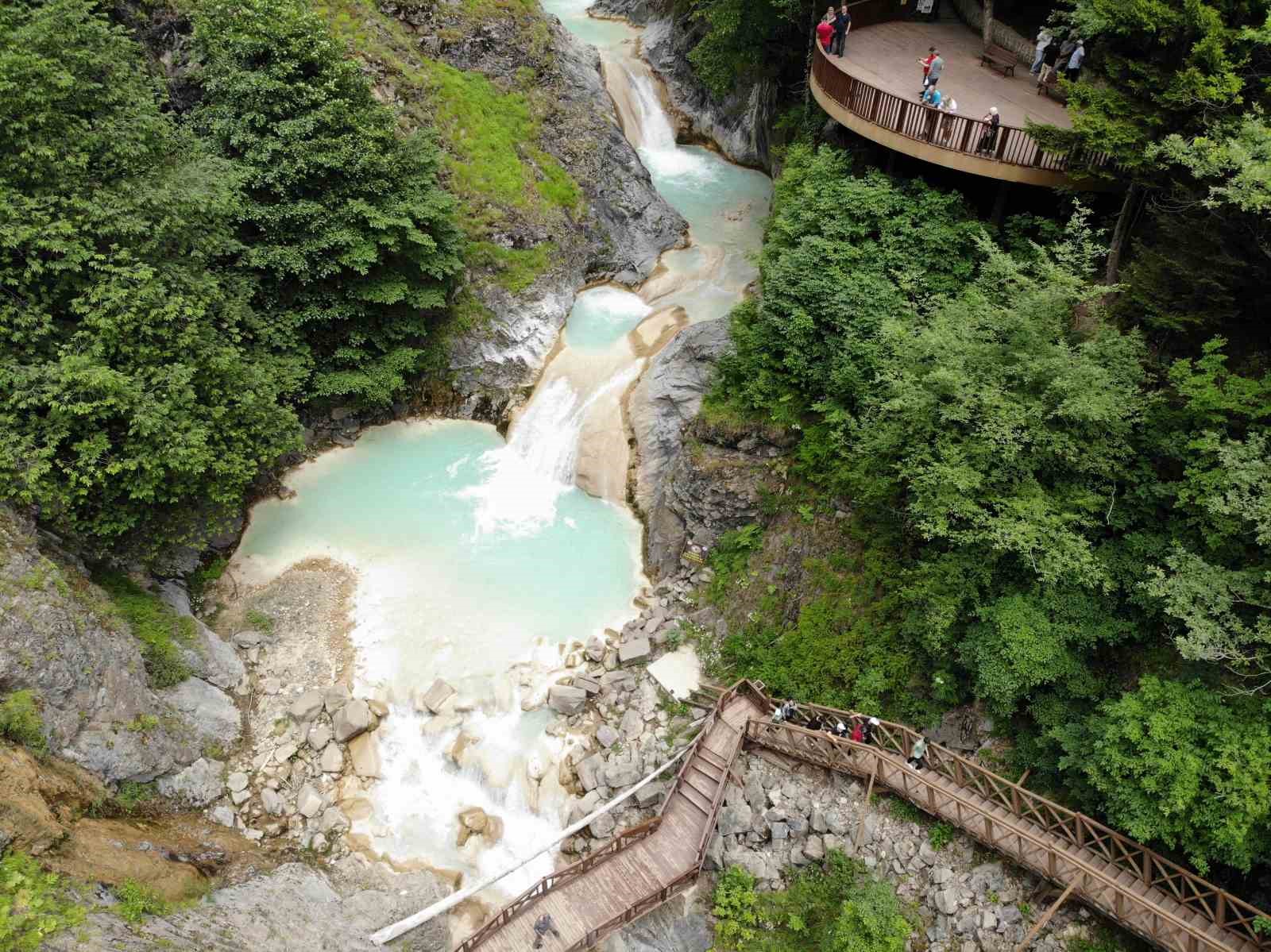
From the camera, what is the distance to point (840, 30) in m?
23.6

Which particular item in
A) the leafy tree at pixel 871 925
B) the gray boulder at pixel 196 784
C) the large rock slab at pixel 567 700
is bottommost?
the gray boulder at pixel 196 784

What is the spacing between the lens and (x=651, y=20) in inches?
1721

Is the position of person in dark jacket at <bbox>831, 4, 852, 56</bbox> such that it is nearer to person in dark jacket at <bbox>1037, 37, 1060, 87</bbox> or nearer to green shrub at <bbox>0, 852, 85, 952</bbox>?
person in dark jacket at <bbox>1037, 37, 1060, 87</bbox>

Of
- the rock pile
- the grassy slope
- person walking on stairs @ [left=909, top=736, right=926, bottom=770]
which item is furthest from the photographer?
the grassy slope

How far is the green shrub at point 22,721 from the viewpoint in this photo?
14.2 m

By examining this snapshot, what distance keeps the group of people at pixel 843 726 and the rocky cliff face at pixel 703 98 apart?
2733cm

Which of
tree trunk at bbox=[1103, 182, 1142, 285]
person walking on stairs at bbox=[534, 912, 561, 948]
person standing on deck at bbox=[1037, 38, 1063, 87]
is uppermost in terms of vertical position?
person standing on deck at bbox=[1037, 38, 1063, 87]

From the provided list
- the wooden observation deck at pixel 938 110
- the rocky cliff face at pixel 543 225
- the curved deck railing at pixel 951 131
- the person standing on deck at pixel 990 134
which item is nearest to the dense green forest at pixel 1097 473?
the curved deck railing at pixel 951 131

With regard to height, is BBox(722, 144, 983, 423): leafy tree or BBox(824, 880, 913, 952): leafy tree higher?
BBox(722, 144, 983, 423): leafy tree

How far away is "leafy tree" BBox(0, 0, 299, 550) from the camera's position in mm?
16688

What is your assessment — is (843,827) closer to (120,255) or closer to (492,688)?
(492,688)

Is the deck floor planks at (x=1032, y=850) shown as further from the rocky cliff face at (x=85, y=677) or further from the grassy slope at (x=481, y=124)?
the grassy slope at (x=481, y=124)

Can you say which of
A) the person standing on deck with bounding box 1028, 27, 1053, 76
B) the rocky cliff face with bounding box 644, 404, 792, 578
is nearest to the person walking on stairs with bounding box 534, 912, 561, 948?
the rocky cliff face with bounding box 644, 404, 792, 578

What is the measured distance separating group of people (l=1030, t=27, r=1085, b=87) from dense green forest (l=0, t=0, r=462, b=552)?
1887cm
